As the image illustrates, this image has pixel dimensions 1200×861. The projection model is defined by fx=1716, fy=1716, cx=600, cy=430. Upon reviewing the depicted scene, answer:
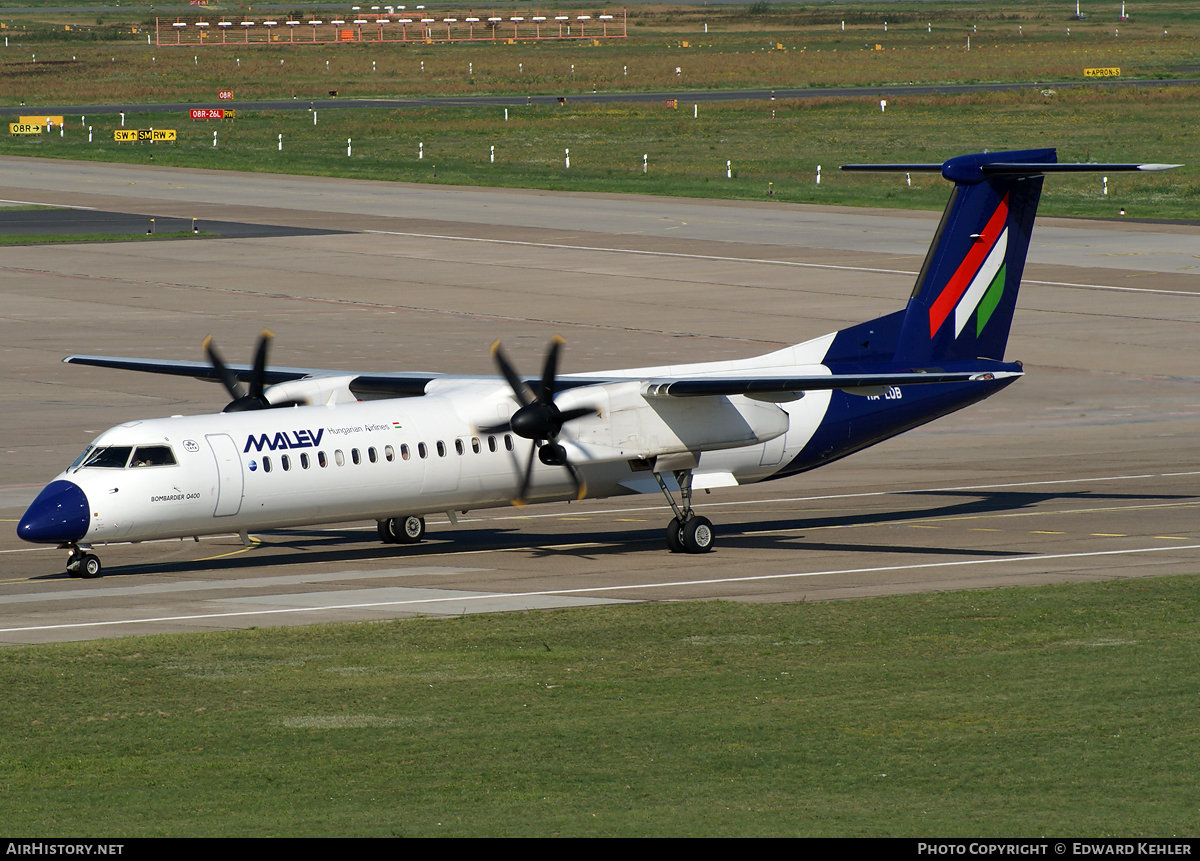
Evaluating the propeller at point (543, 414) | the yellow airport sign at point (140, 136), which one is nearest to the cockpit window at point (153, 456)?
the propeller at point (543, 414)

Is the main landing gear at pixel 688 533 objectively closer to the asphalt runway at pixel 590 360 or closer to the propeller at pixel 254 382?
the asphalt runway at pixel 590 360

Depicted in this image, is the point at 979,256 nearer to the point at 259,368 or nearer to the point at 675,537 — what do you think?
the point at 675,537

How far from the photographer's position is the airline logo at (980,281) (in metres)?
34.2

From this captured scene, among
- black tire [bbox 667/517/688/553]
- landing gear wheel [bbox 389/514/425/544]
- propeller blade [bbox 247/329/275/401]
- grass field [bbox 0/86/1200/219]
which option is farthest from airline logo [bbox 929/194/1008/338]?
grass field [bbox 0/86/1200/219]

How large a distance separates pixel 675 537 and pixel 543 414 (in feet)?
11.5

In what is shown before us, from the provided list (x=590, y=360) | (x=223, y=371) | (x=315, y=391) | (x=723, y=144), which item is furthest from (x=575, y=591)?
(x=723, y=144)

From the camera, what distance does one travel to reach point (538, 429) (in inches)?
1117

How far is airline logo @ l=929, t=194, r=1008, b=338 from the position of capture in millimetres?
34219

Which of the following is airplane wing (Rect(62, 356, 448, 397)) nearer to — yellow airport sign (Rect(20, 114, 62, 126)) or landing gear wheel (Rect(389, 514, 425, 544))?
landing gear wheel (Rect(389, 514, 425, 544))

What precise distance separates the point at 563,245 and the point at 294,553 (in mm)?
46609

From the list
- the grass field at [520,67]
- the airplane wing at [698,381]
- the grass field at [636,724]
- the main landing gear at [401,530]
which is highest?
the grass field at [520,67]

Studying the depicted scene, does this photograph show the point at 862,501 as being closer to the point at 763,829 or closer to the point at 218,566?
the point at 218,566

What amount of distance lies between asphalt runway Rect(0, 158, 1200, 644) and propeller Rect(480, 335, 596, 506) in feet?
6.37

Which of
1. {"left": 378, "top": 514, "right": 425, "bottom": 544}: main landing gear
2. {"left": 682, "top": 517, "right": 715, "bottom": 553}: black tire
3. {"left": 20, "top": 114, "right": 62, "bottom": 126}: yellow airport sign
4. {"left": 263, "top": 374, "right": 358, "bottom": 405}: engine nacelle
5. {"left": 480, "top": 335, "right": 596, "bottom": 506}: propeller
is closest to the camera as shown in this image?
{"left": 480, "top": 335, "right": 596, "bottom": 506}: propeller
